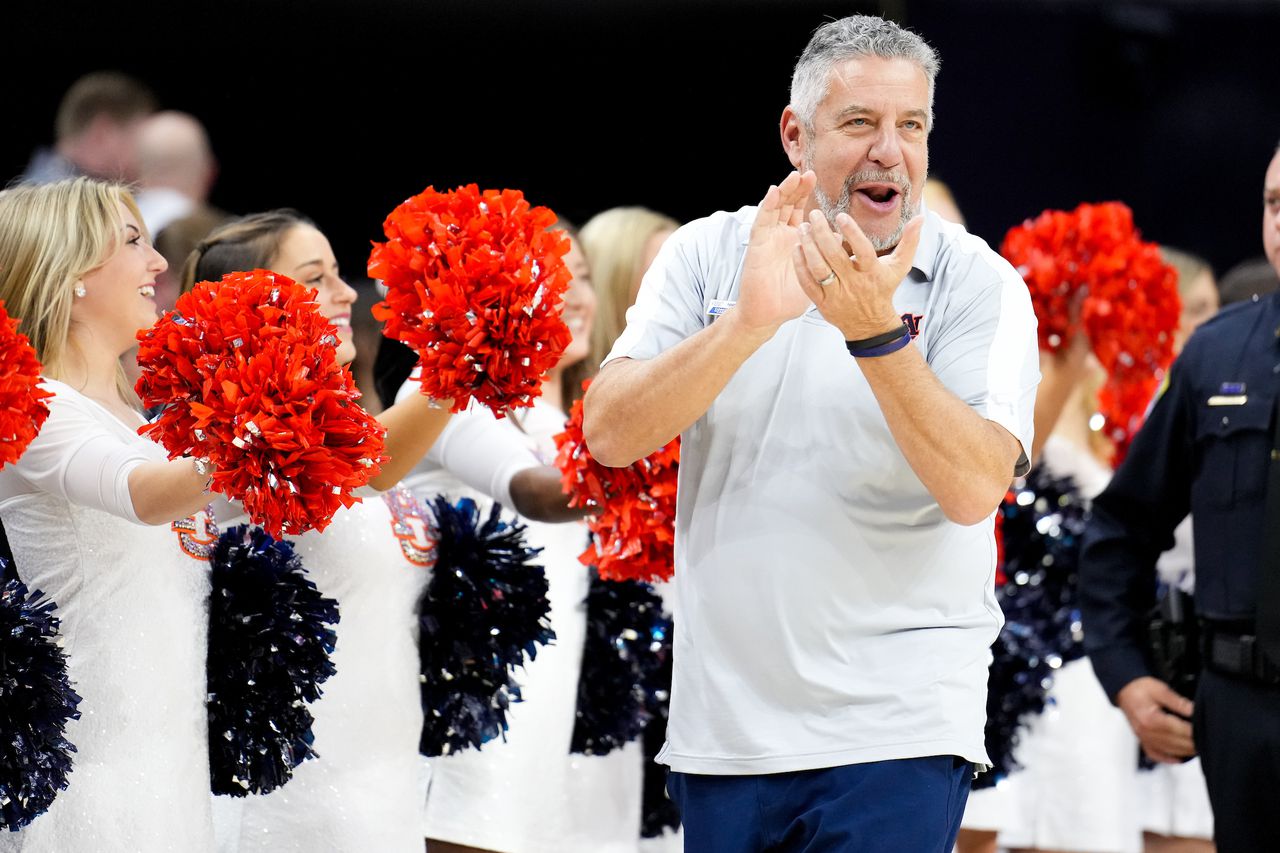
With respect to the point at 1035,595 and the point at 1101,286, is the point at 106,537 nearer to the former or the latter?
the point at 1101,286

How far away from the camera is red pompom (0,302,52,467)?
9.88 ft

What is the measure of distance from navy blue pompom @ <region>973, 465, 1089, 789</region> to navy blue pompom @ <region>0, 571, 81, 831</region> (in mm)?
2761

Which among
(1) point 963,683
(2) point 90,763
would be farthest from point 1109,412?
(2) point 90,763

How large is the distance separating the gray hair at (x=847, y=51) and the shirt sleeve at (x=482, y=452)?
150 centimetres

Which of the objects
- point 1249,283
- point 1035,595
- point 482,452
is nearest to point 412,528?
point 482,452

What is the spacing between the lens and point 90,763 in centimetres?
→ 337

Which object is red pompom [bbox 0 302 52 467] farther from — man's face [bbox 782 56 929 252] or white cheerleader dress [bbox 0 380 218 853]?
man's face [bbox 782 56 929 252]

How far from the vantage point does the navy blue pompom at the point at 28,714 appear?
10.4 ft

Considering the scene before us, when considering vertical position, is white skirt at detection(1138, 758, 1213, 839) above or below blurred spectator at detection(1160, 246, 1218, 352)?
below

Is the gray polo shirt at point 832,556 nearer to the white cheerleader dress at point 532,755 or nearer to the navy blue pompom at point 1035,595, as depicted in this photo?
the white cheerleader dress at point 532,755

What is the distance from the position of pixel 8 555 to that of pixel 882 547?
1790mm

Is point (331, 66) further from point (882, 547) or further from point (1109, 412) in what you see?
point (882, 547)

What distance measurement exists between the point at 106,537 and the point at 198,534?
0.25 m

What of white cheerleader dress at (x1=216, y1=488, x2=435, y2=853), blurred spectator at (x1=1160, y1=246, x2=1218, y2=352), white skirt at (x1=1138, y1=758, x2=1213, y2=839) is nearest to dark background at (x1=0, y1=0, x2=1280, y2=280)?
blurred spectator at (x1=1160, y1=246, x2=1218, y2=352)
